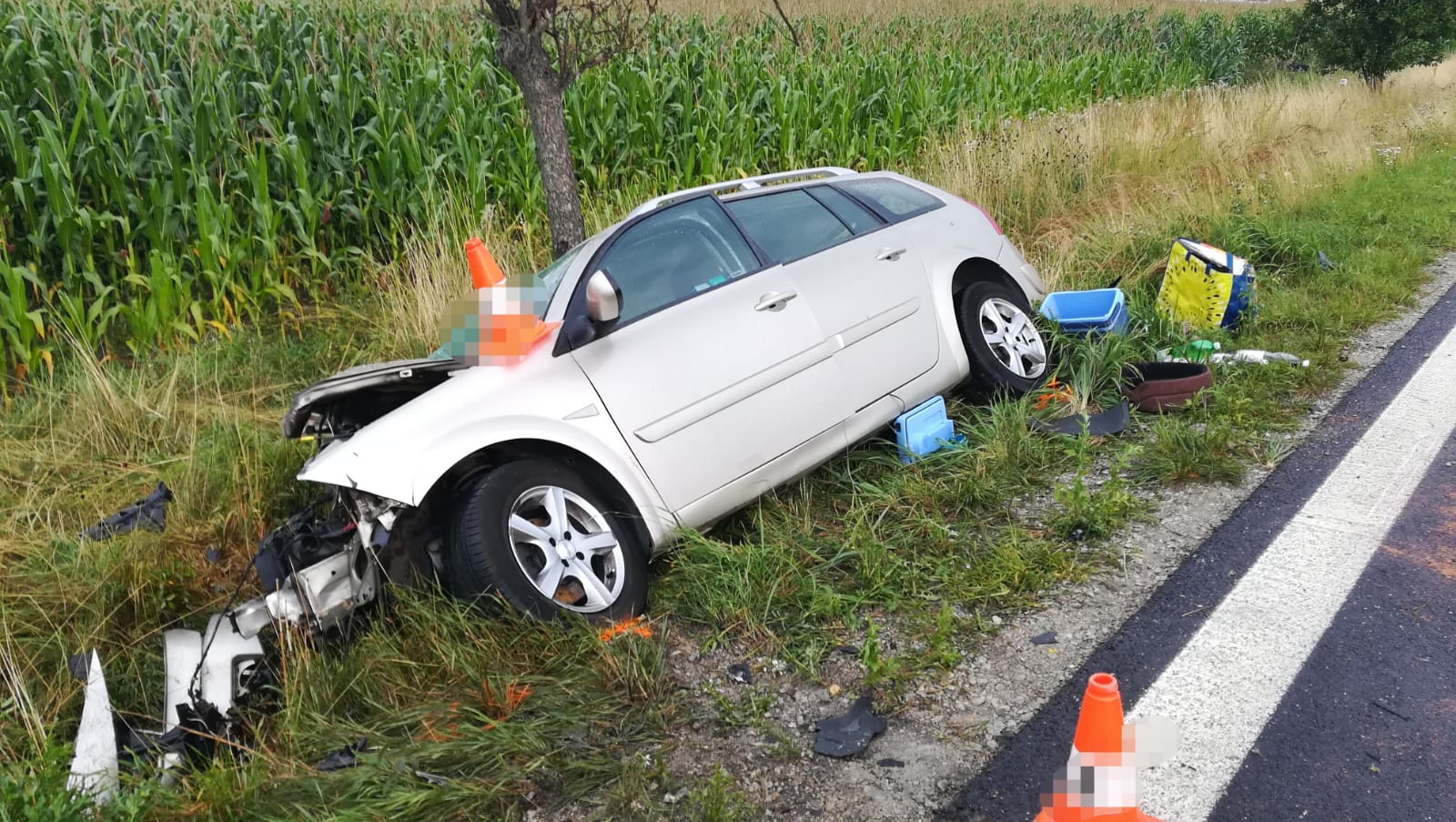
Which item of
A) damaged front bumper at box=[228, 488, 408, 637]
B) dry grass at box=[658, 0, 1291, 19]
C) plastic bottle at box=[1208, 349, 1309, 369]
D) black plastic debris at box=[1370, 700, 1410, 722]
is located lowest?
black plastic debris at box=[1370, 700, 1410, 722]

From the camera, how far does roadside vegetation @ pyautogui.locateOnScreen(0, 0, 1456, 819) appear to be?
318 cm

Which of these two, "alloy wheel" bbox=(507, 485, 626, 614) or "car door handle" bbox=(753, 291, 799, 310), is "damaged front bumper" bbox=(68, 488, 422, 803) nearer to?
"alloy wheel" bbox=(507, 485, 626, 614)

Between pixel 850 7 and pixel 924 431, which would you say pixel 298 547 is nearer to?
pixel 924 431

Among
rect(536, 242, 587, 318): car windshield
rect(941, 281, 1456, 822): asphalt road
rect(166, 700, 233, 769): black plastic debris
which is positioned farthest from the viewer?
rect(536, 242, 587, 318): car windshield

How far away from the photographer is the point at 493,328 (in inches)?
156

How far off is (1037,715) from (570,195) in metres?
4.34

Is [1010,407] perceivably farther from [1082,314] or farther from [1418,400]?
[1418,400]

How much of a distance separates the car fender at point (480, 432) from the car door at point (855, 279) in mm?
1187

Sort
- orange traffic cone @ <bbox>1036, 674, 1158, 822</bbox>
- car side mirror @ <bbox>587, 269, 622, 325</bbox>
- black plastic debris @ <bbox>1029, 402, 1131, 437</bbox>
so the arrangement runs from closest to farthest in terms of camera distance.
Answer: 1. orange traffic cone @ <bbox>1036, 674, 1158, 822</bbox>
2. car side mirror @ <bbox>587, 269, 622, 325</bbox>
3. black plastic debris @ <bbox>1029, 402, 1131, 437</bbox>

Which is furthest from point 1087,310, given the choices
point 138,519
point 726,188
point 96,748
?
point 96,748

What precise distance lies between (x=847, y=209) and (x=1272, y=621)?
2.78 metres

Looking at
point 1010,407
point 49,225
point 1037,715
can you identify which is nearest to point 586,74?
point 49,225

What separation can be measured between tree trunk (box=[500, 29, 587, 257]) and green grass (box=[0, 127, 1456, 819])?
72.8 inches

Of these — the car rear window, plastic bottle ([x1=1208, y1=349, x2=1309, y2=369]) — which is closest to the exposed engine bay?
the car rear window
